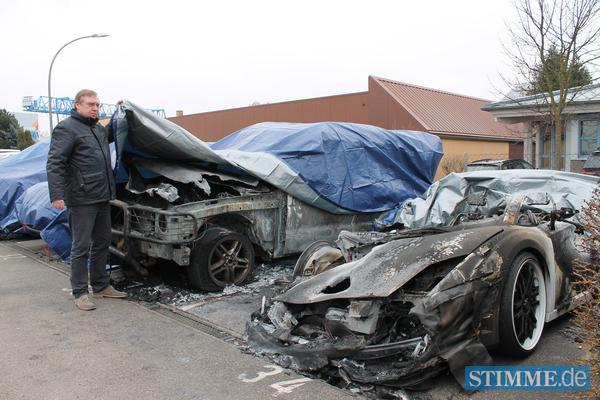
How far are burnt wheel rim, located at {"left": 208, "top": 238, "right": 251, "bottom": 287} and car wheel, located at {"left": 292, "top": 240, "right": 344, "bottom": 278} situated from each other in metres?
1.15

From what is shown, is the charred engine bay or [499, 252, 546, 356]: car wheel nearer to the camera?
[499, 252, 546, 356]: car wheel

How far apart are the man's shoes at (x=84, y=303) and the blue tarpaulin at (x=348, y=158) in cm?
A: 223

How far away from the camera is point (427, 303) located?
2.92 metres

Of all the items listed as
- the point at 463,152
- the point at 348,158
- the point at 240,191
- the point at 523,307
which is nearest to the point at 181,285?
the point at 240,191

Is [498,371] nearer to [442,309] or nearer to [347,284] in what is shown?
[442,309]

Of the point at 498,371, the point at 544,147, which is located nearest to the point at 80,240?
the point at 498,371

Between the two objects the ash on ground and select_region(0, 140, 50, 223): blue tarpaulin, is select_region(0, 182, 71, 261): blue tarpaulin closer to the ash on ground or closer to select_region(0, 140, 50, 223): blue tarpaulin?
select_region(0, 140, 50, 223): blue tarpaulin

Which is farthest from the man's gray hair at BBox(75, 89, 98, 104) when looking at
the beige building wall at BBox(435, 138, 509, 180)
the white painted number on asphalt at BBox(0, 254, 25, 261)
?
the beige building wall at BBox(435, 138, 509, 180)

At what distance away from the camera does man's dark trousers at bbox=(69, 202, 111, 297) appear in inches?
195

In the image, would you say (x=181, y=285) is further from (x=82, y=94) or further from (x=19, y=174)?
(x=19, y=174)

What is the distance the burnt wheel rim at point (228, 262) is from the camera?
5.53 metres

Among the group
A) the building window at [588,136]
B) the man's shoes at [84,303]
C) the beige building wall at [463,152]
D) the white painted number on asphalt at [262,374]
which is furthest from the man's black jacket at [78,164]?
the beige building wall at [463,152]

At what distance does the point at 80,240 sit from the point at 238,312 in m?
1.77

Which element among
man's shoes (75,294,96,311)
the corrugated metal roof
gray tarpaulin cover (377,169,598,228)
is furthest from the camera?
the corrugated metal roof
